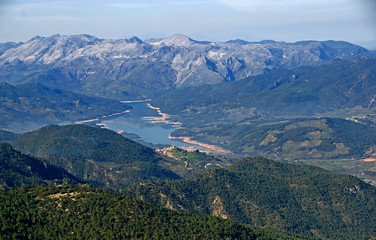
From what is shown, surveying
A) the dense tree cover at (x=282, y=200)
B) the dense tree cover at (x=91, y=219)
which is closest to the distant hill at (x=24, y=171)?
the dense tree cover at (x=282, y=200)

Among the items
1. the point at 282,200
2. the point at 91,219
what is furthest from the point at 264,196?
the point at 91,219

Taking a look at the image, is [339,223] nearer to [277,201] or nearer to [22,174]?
[277,201]

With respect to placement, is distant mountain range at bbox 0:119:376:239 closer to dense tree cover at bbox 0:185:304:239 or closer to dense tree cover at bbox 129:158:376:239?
dense tree cover at bbox 129:158:376:239

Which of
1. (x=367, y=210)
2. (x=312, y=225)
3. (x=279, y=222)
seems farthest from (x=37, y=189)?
(x=367, y=210)

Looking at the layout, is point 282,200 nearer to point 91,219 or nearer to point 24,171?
point 91,219

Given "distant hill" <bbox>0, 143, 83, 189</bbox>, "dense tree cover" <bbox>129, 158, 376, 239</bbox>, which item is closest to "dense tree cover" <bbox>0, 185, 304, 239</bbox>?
"dense tree cover" <bbox>129, 158, 376, 239</bbox>
